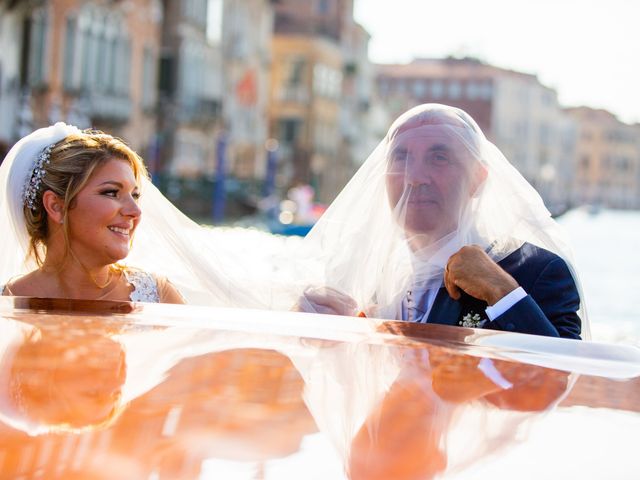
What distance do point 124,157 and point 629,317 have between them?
1156cm

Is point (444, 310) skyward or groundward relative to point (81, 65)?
groundward

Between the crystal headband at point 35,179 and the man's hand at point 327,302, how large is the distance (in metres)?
0.59

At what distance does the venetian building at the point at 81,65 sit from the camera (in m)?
17.1

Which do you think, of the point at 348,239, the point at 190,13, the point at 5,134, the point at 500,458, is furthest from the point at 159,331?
the point at 190,13

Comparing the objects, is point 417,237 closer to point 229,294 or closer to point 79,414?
point 229,294

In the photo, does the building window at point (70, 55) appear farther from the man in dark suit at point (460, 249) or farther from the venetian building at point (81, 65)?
the man in dark suit at point (460, 249)

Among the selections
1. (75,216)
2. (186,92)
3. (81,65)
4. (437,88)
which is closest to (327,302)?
(75,216)

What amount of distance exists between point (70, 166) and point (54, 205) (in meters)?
0.09

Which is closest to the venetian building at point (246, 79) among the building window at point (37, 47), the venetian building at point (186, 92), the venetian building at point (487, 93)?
the venetian building at point (186, 92)

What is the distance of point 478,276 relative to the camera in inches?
74.7

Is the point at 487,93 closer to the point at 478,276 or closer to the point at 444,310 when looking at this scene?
the point at 444,310

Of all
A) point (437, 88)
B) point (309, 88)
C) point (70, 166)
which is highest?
point (437, 88)

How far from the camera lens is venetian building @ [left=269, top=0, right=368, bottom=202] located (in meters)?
38.1

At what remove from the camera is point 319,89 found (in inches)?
1522
